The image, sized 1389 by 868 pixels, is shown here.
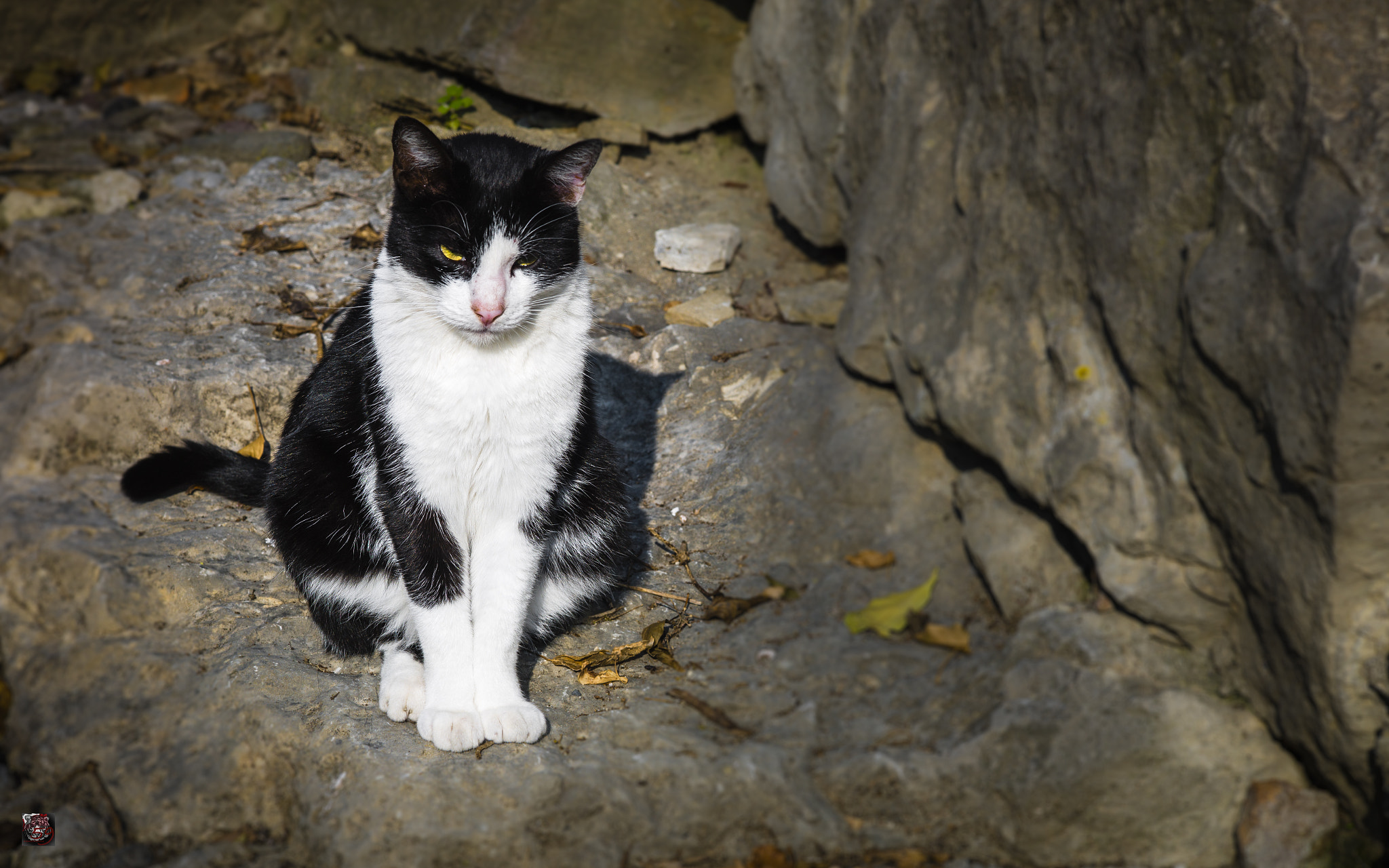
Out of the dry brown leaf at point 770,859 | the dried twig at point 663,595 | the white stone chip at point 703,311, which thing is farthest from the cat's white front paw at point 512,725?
the white stone chip at point 703,311

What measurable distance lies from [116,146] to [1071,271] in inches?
207

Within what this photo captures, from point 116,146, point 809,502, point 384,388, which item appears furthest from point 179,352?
point 809,502

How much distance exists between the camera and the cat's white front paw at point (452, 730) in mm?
2479

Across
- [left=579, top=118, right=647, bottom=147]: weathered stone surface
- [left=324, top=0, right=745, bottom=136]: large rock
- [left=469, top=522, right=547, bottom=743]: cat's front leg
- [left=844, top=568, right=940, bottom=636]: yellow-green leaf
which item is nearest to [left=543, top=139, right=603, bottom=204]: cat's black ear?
[left=469, top=522, right=547, bottom=743]: cat's front leg

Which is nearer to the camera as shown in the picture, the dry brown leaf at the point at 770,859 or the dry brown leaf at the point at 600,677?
the dry brown leaf at the point at 770,859

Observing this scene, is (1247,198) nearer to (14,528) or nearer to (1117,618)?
(1117,618)

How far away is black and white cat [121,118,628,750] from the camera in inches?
99.8

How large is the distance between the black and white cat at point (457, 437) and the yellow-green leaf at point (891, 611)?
911 millimetres

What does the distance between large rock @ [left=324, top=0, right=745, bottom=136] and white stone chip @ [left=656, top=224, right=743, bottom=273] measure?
2.75 ft

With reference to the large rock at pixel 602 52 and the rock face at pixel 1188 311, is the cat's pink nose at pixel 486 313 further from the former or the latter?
the large rock at pixel 602 52

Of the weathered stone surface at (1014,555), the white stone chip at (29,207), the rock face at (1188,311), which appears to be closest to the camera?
the rock face at (1188,311)

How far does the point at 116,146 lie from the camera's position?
5.59 meters

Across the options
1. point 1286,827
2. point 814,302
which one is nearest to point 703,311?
point 814,302

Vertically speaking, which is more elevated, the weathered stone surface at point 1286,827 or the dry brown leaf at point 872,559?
the weathered stone surface at point 1286,827
